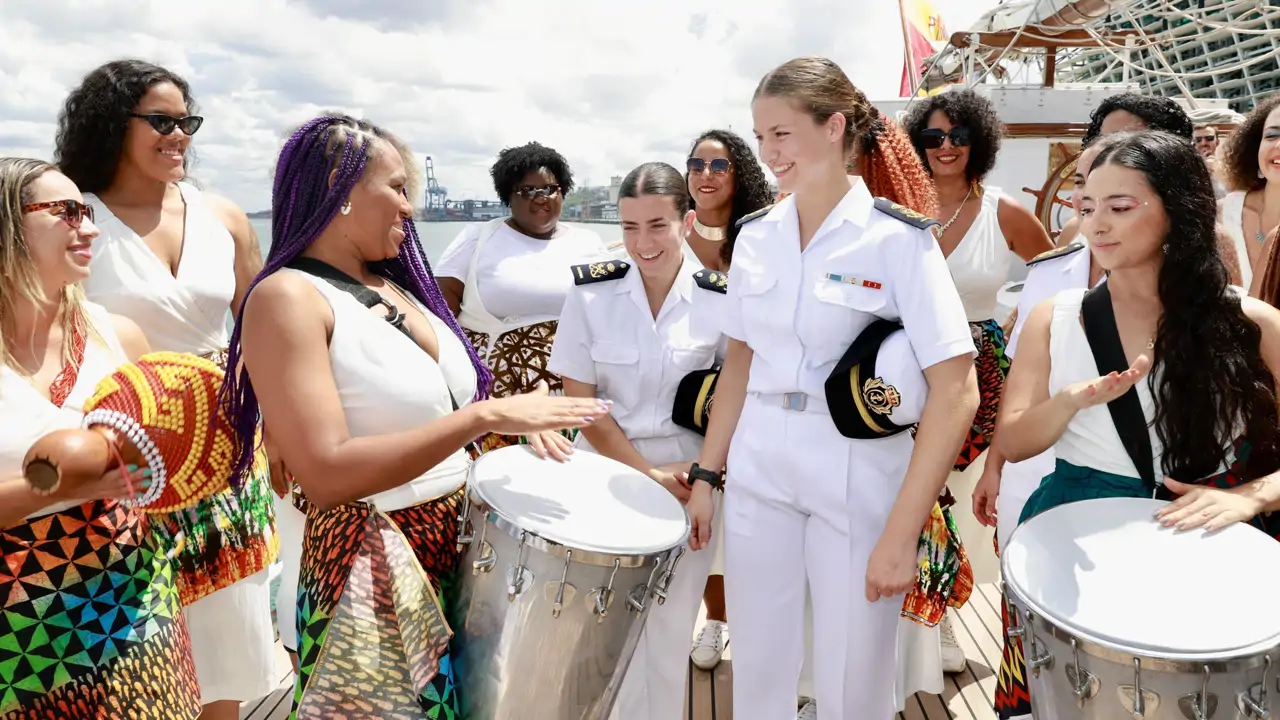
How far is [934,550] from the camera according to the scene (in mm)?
2670

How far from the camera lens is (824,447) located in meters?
2.06

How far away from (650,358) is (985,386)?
4.64ft

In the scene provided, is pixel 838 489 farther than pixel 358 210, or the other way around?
pixel 838 489

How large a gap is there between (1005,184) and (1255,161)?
281 inches

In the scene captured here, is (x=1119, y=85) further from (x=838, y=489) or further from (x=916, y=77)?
(x=916, y=77)

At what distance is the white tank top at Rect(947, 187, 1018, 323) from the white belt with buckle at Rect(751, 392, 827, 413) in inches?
58.7

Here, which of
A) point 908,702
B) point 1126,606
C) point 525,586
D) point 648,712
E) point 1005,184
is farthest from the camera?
point 1005,184

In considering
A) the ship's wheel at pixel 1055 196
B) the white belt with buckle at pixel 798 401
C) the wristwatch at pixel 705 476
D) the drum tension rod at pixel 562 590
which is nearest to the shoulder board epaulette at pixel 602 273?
the wristwatch at pixel 705 476

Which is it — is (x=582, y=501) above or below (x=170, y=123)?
below

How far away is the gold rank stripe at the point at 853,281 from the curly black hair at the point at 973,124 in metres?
1.72

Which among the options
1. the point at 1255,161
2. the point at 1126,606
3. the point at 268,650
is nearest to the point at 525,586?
the point at 1126,606

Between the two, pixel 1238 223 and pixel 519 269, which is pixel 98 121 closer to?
pixel 519 269

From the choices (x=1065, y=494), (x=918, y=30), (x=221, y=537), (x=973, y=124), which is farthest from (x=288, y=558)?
(x=918, y=30)

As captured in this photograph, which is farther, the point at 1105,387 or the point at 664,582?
the point at 664,582
